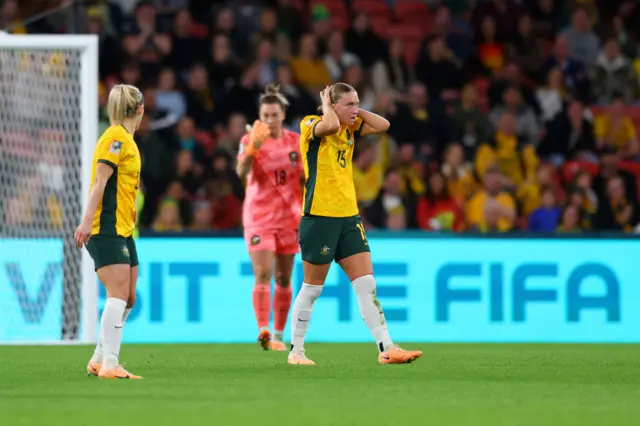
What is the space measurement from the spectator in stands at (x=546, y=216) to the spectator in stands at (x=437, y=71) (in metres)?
2.71

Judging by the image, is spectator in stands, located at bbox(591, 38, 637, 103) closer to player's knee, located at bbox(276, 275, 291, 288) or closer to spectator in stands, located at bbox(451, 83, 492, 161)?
spectator in stands, located at bbox(451, 83, 492, 161)

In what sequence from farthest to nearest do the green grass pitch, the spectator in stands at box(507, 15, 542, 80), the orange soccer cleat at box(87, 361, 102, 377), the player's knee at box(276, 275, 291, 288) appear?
the spectator in stands at box(507, 15, 542, 80), the player's knee at box(276, 275, 291, 288), the orange soccer cleat at box(87, 361, 102, 377), the green grass pitch

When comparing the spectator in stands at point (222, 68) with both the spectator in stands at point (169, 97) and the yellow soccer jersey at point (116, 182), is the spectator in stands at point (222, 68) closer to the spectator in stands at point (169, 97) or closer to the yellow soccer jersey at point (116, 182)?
the spectator in stands at point (169, 97)

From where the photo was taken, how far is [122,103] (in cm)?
820

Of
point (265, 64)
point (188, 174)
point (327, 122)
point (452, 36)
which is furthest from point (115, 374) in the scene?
point (452, 36)

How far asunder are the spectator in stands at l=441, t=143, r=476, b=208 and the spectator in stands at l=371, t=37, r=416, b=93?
1.67 m

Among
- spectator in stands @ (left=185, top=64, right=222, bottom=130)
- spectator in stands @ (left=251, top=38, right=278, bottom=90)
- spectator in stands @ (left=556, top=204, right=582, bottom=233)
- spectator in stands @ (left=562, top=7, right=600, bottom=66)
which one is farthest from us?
spectator in stands @ (left=562, top=7, right=600, bottom=66)

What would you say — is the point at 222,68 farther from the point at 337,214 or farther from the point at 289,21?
the point at 337,214

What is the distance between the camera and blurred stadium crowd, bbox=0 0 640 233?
619 inches

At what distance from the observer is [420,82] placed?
18062 millimetres

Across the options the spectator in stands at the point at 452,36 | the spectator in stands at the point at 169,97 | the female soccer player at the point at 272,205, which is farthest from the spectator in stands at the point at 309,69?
the female soccer player at the point at 272,205

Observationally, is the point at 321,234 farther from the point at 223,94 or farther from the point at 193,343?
the point at 223,94

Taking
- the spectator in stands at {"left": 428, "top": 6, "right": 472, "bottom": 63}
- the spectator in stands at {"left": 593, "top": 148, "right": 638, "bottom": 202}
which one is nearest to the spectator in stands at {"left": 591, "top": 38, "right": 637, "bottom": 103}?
the spectator in stands at {"left": 593, "top": 148, "right": 638, "bottom": 202}

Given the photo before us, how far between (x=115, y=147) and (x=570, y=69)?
11.8 meters
